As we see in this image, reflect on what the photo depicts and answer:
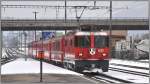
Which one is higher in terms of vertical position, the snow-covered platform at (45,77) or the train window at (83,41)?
the train window at (83,41)

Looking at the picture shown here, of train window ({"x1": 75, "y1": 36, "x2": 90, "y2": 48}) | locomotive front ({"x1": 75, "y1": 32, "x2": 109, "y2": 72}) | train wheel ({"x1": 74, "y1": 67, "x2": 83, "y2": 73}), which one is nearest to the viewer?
locomotive front ({"x1": 75, "y1": 32, "x2": 109, "y2": 72})

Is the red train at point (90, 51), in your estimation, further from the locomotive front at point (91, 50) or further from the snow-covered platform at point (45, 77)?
the snow-covered platform at point (45, 77)

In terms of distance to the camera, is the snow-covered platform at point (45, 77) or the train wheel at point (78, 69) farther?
the train wheel at point (78, 69)

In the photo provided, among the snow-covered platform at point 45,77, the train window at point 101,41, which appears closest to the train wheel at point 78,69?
the snow-covered platform at point 45,77

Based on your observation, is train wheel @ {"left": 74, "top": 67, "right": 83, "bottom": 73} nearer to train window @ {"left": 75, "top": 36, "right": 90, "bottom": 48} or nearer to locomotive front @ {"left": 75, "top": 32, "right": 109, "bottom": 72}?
locomotive front @ {"left": 75, "top": 32, "right": 109, "bottom": 72}

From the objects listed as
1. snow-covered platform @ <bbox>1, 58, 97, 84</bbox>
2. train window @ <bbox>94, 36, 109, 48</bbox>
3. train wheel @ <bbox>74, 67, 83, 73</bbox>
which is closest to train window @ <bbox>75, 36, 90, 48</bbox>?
train window @ <bbox>94, 36, 109, 48</bbox>

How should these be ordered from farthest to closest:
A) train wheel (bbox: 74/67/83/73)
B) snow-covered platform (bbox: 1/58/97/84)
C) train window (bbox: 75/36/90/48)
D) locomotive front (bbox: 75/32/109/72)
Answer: train window (bbox: 75/36/90/48), train wheel (bbox: 74/67/83/73), locomotive front (bbox: 75/32/109/72), snow-covered platform (bbox: 1/58/97/84)

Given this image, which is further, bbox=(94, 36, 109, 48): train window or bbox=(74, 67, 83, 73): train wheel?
bbox=(94, 36, 109, 48): train window

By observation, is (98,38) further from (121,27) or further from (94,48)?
(121,27)

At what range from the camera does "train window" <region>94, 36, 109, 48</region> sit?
29125 mm

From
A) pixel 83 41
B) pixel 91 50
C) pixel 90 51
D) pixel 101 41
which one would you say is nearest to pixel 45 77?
pixel 90 51

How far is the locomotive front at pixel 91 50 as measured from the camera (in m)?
28.7

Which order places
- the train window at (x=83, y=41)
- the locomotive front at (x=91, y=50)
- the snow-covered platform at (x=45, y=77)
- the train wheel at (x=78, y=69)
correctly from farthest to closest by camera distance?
the train window at (x=83, y=41) → the train wheel at (x=78, y=69) → the locomotive front at (x=91, y=50) → the snow-covered platform at (x=45, y=77)

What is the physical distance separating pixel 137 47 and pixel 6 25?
20.8 metres
